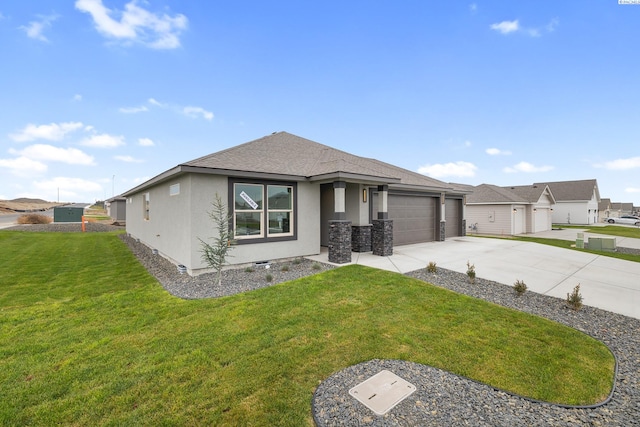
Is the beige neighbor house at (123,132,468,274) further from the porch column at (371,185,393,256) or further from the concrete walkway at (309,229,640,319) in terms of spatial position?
the concrete walkway at (309,229,640,319)

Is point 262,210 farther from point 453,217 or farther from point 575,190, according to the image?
point 575,190

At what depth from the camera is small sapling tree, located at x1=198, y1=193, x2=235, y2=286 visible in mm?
6770

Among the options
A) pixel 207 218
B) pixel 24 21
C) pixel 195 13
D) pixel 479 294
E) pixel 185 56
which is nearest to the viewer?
pixel 479 294

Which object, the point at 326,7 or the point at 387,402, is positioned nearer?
the point at 387,402

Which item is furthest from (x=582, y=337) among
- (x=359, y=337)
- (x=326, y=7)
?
(x=326, y=7)

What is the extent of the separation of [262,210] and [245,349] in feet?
17.3

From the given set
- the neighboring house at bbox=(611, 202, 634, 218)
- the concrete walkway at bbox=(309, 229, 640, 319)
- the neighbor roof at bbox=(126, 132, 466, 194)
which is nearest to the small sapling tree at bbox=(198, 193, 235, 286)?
the neighbor roof at bbox=(126, 132, 466, 194)

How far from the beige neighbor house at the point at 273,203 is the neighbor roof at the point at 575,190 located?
3304 centimetres

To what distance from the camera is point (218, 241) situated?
272 inches

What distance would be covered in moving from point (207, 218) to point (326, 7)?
36.1 ft

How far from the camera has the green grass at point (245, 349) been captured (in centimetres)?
266

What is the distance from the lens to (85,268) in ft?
28.7

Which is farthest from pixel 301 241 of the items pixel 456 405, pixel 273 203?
pixel 456 405

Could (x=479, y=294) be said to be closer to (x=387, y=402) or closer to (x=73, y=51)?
(x=387, y=402)
